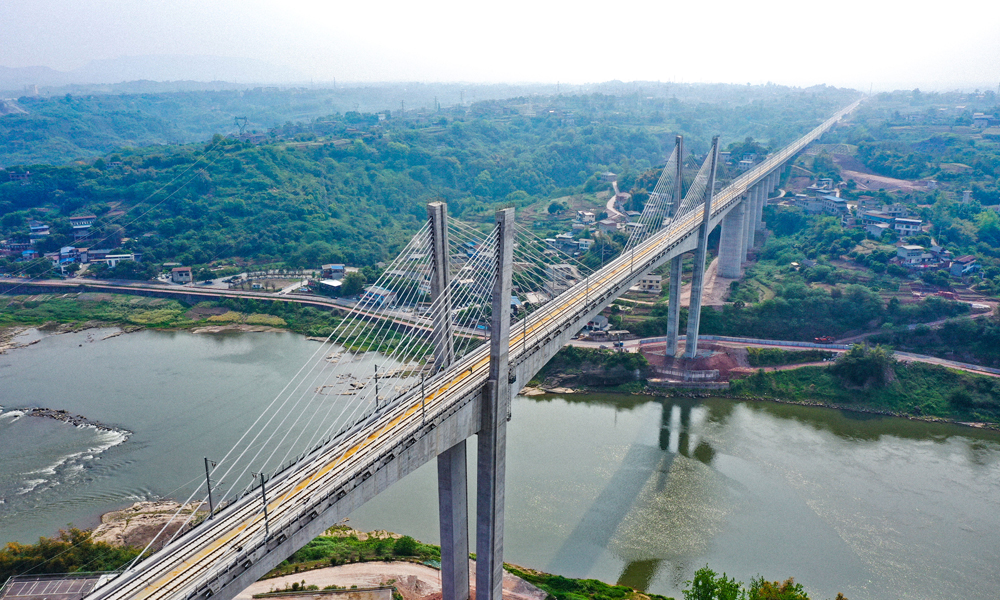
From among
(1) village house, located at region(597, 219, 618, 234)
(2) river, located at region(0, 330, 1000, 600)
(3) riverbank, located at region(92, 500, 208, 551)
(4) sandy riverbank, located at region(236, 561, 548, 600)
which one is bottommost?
(3) riverbank, located at region(92, 500, 208, 551)

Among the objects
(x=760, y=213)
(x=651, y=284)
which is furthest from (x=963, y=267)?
(x=651, y=284)

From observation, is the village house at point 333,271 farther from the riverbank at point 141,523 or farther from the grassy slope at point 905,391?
the grassy slope at point 905,391

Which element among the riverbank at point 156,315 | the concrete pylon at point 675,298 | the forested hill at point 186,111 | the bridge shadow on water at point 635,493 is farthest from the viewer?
the forested hill at point 186,111

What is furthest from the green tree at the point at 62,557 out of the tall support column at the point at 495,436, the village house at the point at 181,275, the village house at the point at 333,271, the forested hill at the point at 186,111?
the forested hill at the point at 186,111

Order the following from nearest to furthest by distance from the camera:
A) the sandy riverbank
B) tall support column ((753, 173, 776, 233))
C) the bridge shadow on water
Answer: the sandy riverbank, the bridge shadow on water, tall support column ((753, 173, 776, 233))

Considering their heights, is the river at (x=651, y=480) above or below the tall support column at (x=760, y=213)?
below

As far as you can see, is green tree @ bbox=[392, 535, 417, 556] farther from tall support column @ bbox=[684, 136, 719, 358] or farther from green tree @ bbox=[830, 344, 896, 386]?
green tree @ bbox=[830, 344, 896, 386]

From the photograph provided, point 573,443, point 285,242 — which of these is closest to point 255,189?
point 285,242

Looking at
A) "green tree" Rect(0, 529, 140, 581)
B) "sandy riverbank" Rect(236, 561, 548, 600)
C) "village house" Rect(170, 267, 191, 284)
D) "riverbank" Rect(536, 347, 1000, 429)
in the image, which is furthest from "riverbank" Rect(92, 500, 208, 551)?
"village house" Rect(170, 267, 191, 284)
